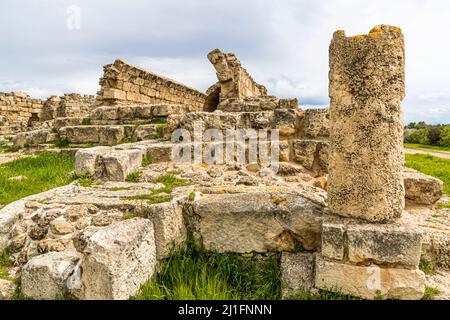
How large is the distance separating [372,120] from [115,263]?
7.87ft

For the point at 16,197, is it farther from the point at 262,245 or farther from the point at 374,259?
the point at 374,259

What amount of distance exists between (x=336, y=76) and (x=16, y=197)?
166 inches

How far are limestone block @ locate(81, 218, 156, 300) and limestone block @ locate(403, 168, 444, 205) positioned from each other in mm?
3662

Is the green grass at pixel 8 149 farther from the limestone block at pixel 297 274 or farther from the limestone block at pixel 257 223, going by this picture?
the limestone block at pixel 297 274

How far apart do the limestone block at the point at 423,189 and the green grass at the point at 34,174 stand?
476cm

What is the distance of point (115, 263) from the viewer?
2.45 metres

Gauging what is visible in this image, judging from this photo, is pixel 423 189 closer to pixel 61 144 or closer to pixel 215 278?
pixel 215 278

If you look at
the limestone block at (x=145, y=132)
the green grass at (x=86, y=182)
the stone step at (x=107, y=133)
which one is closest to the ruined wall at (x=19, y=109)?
the stone step at (x=107, y=133)

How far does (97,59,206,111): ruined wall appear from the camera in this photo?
10.7m

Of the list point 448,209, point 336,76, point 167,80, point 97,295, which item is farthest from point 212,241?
point 167,80

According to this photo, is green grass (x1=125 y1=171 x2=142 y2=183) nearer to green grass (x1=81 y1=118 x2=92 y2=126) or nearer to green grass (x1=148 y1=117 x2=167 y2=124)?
green grass (x1=148 y1=117 x2=167 y2=124)

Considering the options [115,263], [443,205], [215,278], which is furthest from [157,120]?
[443,205]

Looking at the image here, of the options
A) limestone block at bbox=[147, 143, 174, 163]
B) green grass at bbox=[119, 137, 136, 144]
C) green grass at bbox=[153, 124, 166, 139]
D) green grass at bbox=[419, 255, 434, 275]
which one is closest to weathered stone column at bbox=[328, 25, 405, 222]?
green grass at bbox=[419, 255, 434, 275]
